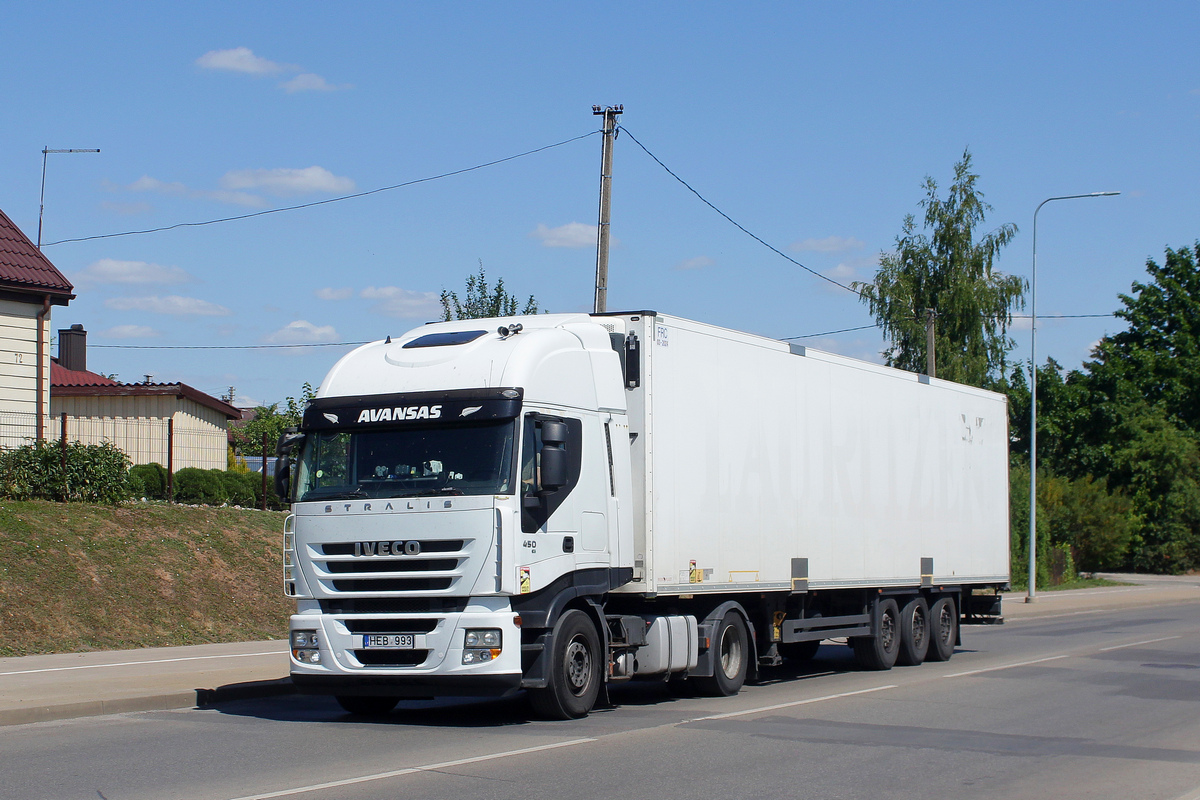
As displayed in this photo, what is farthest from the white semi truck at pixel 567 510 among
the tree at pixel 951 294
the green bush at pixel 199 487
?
A: the tree at pixel 951 294

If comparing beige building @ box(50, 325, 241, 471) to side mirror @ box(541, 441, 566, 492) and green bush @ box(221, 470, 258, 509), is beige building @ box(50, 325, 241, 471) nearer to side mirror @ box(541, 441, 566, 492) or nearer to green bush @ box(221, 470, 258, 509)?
green bush @ box(221, 470, 258, 509)

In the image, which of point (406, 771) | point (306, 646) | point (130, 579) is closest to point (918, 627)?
point (306, 646)

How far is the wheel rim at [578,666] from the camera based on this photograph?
11.2 m

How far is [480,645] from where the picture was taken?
10.4 meters

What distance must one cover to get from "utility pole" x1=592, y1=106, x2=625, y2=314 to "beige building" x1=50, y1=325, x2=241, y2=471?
28.5ft

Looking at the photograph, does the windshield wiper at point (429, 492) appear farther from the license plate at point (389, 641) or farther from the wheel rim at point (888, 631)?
the wheel rim at point (888, 631)

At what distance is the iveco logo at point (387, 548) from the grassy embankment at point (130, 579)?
817 centimetres

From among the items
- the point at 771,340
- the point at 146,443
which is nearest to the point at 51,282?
the point at 146,443

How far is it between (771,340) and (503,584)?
535 centimetres

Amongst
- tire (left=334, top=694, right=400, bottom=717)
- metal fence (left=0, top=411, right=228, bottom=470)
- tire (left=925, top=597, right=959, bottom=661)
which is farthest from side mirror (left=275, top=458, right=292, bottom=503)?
metal fence (left=0, top=411, right=228, bottom=470)

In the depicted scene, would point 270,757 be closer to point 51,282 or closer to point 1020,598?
point 51,282

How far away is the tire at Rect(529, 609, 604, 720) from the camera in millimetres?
11019

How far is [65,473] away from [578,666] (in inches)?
529

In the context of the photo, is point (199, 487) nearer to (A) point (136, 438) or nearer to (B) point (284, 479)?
(A) point (136, 438)
